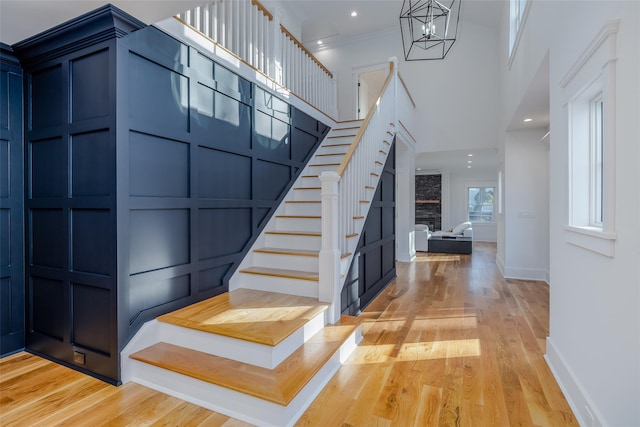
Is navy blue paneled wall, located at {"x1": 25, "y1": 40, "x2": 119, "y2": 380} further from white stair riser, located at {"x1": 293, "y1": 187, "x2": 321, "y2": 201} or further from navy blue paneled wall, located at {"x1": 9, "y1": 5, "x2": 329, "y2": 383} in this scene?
white stair riser, located at {"x1": 293, "y1": 187, "x2": 321, "y2": 201}

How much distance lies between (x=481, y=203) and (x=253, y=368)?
35.7 ft

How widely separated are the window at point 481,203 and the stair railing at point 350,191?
7332 mm

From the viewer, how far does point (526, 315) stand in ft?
11.5

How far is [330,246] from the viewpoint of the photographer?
9.04 feet

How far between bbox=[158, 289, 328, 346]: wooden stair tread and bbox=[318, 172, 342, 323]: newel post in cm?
11

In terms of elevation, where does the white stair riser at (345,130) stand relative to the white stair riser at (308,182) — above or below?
above

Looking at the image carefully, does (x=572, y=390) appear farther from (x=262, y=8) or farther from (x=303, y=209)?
(x=262, y=8)

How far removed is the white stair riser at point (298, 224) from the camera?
372 cm

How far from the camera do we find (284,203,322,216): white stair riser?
389 cm

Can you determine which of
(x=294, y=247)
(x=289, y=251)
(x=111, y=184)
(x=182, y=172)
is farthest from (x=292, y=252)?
(x=111, y=184)

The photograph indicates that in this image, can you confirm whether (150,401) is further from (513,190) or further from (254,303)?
(513,190)

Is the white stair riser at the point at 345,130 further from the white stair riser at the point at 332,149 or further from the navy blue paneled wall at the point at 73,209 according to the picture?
the navy blue paneled wall at the point at 73,209

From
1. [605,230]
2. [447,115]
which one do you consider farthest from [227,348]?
[447,115]

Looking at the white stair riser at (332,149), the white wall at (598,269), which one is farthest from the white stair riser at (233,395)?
the white stair riser at (332,149)
